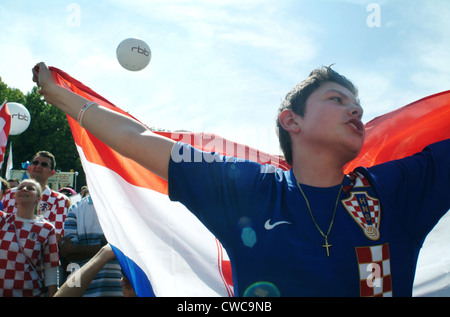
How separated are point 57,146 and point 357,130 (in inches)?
1374

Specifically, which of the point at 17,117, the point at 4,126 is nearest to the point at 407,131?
the point at 4,126

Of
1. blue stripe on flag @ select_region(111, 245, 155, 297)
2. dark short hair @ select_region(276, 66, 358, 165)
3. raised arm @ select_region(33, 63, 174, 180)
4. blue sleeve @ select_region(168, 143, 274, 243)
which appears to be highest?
dark short hair @ select_region(276, 66, 358, 165)

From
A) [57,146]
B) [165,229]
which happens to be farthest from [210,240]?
[57,146]

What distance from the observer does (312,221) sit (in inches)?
57.5

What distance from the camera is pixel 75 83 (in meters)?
2.57

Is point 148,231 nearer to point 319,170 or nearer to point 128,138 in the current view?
point 128,138

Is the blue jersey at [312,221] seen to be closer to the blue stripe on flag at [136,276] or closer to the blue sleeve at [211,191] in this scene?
the blue sleeve at [211,191]

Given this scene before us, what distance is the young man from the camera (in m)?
1.36

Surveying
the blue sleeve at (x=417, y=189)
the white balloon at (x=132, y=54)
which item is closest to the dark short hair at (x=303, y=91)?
the blue sleeve at (x=417, y=189)

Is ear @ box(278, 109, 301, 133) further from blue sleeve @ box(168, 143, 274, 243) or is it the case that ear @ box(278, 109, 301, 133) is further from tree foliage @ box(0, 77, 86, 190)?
tree foliage @ box(0, 77, 86, 190)

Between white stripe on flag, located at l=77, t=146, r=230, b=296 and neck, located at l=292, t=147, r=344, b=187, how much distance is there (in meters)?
0.97

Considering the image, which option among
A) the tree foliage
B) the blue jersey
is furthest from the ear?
the tree foliage

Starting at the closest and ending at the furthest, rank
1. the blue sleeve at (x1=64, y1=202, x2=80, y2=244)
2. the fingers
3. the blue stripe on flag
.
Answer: the fingers < the blue stripe on flag < the blue sleeve at (x1=64, y1=202, x2=80, y2=244)

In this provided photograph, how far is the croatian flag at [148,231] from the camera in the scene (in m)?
2.14
